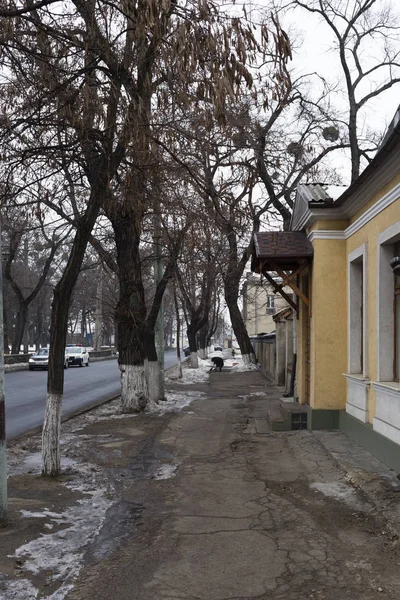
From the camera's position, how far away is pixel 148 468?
9078 mm

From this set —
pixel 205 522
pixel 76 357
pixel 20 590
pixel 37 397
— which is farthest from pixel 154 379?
pixel 76 357

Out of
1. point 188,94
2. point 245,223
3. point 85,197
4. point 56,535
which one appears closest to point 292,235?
point 245,223

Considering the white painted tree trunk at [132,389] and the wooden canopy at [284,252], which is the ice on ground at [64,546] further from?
the white painted tree trunk at [132,389]

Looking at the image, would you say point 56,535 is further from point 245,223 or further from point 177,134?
point 245,223

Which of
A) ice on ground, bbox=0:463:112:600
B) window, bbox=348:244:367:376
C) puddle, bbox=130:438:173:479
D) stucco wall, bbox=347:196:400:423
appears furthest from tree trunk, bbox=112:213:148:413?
ice on ground, bbox=0:463:112:600

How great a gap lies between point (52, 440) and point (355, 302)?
17.5 feet

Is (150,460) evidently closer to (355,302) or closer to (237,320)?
(355,302)

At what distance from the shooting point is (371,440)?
346 inches

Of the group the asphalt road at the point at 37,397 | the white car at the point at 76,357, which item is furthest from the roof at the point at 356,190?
the white car at the point at 76,357

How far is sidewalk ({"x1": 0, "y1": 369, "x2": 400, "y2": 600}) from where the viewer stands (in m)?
4.67

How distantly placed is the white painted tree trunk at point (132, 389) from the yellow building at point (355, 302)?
3715mm

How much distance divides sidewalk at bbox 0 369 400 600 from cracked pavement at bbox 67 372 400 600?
0.05ft

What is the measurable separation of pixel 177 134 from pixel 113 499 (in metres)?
4.59

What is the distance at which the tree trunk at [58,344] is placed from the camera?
8320 mm
